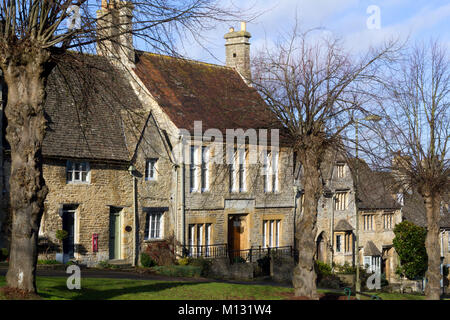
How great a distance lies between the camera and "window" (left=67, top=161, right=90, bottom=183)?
1139 inches

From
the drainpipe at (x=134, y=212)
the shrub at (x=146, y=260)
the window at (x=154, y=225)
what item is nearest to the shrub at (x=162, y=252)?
the shrub at (x=146, y=260)

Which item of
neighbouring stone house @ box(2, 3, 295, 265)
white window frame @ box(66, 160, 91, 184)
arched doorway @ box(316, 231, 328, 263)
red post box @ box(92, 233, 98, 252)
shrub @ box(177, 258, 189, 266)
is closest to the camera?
neighbouring stone house @ box(2, 3, 295, 265)

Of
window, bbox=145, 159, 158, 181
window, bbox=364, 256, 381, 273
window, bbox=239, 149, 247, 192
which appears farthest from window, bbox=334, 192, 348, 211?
window, bbox=145, 159, 158, 181

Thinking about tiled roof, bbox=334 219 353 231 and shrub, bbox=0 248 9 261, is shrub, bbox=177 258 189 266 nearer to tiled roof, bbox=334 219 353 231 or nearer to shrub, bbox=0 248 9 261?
shrub, bbox=0 248 9 261

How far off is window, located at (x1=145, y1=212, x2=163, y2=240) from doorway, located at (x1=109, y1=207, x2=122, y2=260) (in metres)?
1.63

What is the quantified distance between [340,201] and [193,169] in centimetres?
1440

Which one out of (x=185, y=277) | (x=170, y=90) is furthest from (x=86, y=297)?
(x=170, y=90)

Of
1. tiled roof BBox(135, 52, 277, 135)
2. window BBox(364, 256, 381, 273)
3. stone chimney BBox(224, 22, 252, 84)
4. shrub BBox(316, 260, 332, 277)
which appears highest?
stone chimney BBox(224, 22, 252, 84)

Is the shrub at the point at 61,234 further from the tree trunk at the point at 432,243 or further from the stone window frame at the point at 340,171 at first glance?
the stone window frame at the point at 340,171

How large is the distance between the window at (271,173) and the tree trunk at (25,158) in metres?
24.5

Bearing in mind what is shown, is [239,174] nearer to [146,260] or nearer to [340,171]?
[146,260]

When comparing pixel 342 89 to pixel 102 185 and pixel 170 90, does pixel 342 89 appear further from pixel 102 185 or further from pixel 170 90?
pixel 170 90

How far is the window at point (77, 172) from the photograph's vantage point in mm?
28922

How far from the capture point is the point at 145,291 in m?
18.2
